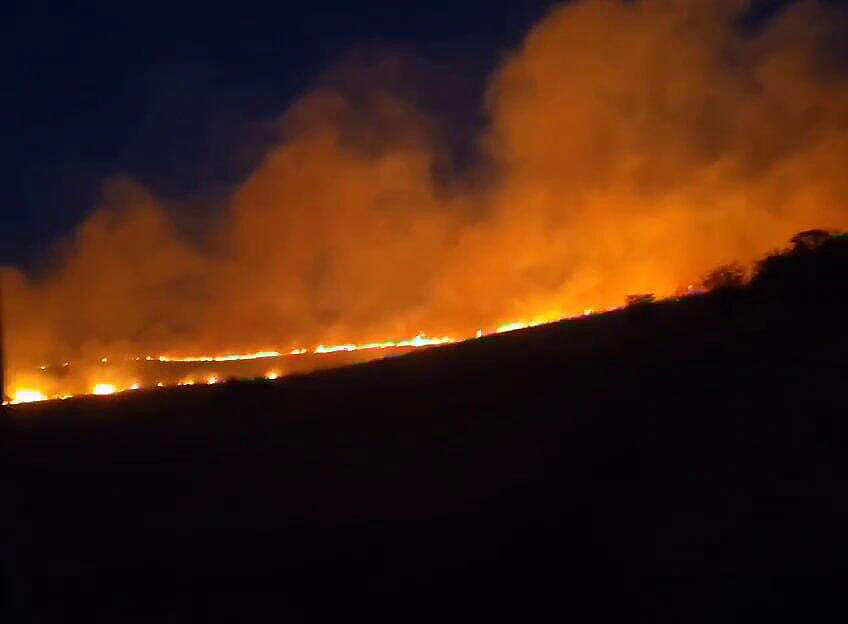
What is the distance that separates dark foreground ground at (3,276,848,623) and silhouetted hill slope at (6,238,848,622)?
0.09 feet

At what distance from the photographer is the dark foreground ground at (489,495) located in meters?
7.79

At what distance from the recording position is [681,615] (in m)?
7.27

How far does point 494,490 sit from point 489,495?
0.38 feet

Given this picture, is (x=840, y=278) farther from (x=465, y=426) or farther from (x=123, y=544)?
(x=123, y=544)

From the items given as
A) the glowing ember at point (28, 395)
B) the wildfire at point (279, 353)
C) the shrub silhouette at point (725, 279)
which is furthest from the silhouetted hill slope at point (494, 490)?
the glowing ember at point (28, 395)

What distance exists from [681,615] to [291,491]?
4825mm

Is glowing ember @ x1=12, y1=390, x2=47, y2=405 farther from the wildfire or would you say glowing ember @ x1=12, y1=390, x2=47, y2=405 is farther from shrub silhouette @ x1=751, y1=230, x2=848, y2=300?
shrub silhouette @ x1=751, y1=230, x2=848, y2=300

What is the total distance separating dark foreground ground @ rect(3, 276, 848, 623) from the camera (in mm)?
7789

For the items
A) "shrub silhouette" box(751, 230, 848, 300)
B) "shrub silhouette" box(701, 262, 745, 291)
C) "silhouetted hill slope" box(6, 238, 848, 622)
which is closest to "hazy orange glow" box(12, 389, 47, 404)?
"silhouetted hill slope" box(6, 238, 848, 622)

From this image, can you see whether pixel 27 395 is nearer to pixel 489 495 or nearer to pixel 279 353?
pixel 279 353

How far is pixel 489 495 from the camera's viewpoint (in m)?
9.55

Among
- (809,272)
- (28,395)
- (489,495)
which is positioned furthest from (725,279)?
(28,395)

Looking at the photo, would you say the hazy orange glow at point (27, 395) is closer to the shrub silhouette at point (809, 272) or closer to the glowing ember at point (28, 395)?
the glowing ember at point (28, 395)

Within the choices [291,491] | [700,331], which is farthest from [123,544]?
[700,331]
